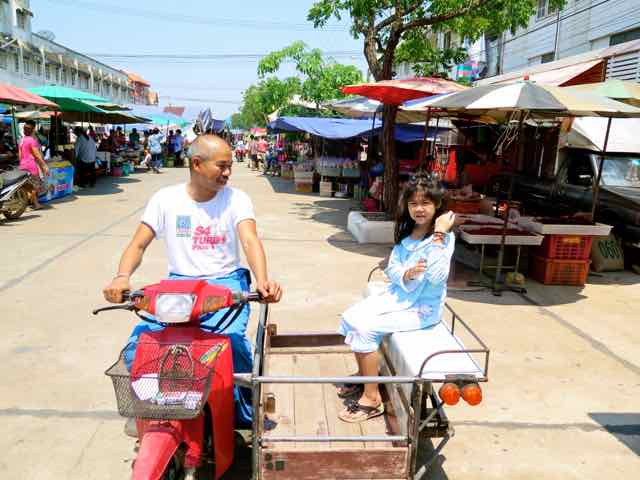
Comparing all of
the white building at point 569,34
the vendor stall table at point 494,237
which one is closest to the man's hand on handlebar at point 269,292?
the vendor stall table at point 494,237

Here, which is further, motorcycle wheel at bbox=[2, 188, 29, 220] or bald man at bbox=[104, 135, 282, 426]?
motorcycle wheel at bbox=[2, 188, 29, 220]

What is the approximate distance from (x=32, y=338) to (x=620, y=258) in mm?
7577

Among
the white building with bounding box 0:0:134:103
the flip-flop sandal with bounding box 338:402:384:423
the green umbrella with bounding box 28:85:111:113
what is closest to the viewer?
the flip-flop sandal with bounding box 338:402:384:423

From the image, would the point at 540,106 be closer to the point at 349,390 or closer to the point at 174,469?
the point at 349,390

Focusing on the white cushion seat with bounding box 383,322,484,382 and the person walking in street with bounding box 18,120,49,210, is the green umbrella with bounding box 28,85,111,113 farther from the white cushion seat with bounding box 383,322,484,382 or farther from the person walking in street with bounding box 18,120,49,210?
the white cushion seat with bounding box 383,322,484,382

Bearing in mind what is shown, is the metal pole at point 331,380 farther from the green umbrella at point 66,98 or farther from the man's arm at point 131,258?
the green umbrella at point 66,98

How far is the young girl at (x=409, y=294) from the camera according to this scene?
2.98 m

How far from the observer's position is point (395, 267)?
3230mm

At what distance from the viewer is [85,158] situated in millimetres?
15828

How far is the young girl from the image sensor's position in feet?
9.78

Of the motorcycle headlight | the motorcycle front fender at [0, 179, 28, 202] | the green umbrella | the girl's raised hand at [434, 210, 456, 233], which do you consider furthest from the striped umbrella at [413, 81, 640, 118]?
the green umbrella

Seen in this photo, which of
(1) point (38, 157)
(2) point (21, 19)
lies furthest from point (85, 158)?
(2) point (21, 19)

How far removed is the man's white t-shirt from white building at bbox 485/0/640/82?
38.7 ft

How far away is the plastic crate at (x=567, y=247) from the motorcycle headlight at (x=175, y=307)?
18.8 feet
